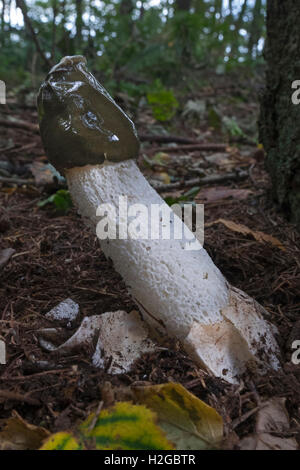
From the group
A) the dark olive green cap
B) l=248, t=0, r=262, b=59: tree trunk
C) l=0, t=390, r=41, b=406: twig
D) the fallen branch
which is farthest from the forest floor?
l=248, t=0, r=262, b=59: tree trunk

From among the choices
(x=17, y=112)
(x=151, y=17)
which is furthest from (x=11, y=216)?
(x=151, y=17)

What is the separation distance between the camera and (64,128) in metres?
2.02

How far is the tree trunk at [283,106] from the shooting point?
3.09m

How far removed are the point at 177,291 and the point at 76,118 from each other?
101 centimetres

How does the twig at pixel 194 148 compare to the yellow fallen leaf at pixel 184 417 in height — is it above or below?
above

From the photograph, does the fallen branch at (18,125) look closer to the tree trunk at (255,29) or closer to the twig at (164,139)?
the twig at (164,139)

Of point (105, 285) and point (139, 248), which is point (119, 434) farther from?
point (105, 285)

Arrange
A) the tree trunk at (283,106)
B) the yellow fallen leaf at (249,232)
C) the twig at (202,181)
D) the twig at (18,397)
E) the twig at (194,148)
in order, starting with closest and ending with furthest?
1. the twig at (18,397)
2. the yellow fallen leaf at (249,232)
3. the tree trunk at (283,106)
4. the twig at (202,181)
5. the twig at (194,148)

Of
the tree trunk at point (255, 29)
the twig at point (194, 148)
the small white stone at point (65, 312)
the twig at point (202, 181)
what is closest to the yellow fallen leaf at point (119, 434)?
the small white stone at point (65, 312)

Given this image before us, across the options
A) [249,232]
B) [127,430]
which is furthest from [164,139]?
[127,430]

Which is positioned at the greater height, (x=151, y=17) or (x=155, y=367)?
(x=151, y=17)

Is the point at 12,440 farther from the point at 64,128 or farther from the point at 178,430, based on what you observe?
the point at 64,128

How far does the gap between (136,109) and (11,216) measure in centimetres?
499

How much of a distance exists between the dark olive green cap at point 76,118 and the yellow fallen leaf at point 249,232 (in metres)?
1.35
